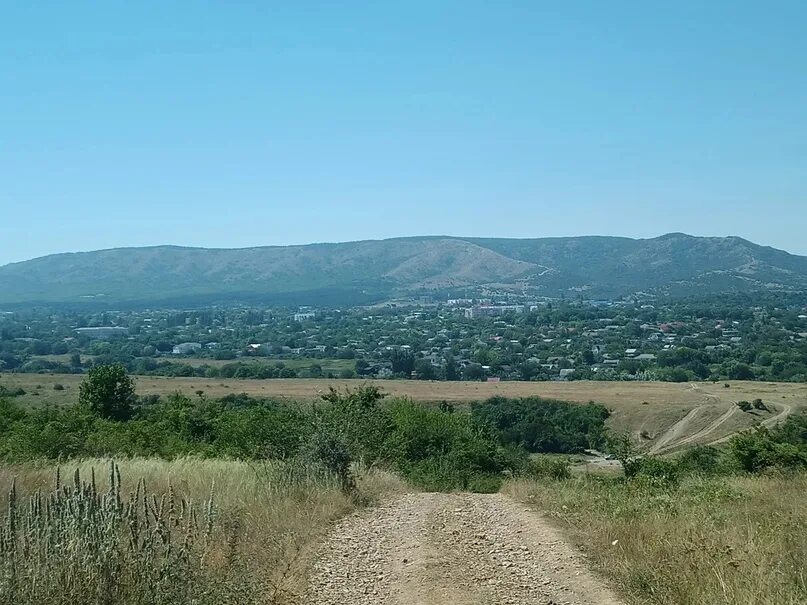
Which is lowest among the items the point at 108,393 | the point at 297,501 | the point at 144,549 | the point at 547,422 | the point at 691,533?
the point at 547,422

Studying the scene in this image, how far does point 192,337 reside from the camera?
13625 centimetres

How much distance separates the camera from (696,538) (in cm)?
787

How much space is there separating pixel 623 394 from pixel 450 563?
52.7m

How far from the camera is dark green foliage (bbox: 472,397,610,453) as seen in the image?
143 feet

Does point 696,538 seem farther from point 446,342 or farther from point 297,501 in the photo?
point 446,342

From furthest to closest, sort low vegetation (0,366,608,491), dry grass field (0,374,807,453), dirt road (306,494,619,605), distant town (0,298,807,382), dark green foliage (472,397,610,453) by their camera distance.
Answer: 1. distant town (0,298,807,382)
2. dry grass field (0,374,807,453)
3. dark green foliage (472,397,610,453)
4. low vegetation (0,366,608,491)
5. dirt road (306,494,619,605)

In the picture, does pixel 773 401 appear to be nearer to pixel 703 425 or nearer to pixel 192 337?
pixel 703 425

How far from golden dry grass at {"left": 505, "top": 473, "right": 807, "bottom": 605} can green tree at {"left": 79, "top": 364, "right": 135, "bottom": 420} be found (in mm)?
24160

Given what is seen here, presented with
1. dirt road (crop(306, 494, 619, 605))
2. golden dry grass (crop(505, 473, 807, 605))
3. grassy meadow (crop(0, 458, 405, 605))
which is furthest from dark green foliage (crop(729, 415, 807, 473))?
grassy meadow (crop(0, 458, 405, 605))

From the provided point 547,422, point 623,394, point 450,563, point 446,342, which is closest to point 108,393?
point 547,422

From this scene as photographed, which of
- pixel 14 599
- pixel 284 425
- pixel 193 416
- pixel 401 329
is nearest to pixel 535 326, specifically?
pixel 401 329

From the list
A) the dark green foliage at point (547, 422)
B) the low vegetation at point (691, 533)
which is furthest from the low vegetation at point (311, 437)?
the dark green foliage at point (547, 422)

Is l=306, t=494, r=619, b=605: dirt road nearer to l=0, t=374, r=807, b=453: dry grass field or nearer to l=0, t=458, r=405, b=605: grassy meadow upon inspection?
l=0, t=458, r=405, b=605: grassy meadow

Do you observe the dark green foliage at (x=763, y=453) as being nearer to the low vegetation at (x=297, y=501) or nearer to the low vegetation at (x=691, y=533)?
the low vegetation at (x=297, y=501)
